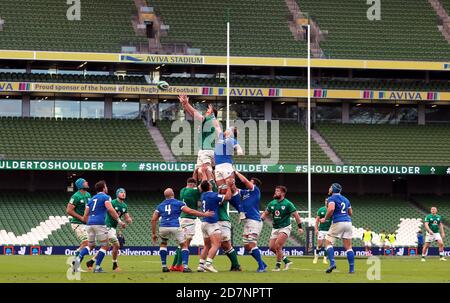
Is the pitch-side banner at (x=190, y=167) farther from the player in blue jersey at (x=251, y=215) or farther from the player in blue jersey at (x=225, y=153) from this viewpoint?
the player in blue jersey at (x=225, y=153)

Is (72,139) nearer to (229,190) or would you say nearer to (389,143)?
(389,143)

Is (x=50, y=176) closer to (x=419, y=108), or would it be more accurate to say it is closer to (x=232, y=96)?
(x=232, y=96)

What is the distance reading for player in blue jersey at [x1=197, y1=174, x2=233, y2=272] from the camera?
24.8 m

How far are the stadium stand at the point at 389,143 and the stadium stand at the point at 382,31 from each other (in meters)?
4.52

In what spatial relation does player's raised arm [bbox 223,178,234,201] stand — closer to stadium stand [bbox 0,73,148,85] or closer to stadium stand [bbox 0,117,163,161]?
stadium stand [bbox 0,117,163,161]

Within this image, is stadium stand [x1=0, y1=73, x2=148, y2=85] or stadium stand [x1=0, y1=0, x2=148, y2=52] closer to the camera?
stadium stand [x1=0, y1=73, x2=148, y2=85]

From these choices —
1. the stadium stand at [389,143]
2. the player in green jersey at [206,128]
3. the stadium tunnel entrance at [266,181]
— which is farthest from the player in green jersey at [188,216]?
the stadium stand at [389,143]

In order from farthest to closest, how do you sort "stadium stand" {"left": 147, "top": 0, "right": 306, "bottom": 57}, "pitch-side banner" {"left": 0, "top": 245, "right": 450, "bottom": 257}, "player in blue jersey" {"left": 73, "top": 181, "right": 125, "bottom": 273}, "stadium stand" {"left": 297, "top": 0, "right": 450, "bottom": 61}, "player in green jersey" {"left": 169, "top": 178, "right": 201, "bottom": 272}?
"stadium stand" {"left": 297, "top": 0, "right": 450, "bottom": 61}, "stadium stand" {"left": 147, "top": 0, "right": 306, "bottom": 57}, "pitch-side banner" {"left": 0, "top": 245, "right": 450, "bottom": 257}, "player in green jersey" {"left": 169, "top": 178, "right": 201, "bottom": 272}, "player in blue jersey" {"left": 73, "top": 181, "right": 125, "bottom": 273}

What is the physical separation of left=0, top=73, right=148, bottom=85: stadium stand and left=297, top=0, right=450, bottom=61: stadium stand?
12.3 m

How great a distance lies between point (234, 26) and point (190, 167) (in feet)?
36.9

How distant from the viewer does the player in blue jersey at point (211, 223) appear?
24.8 meters

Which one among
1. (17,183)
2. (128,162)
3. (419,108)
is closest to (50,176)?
(17,183)

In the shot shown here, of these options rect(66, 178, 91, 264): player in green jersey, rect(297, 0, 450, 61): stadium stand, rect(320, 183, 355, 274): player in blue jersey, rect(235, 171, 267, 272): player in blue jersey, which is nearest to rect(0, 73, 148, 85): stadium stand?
rect(297, 0, 450, 61): stadium stand
